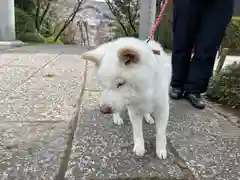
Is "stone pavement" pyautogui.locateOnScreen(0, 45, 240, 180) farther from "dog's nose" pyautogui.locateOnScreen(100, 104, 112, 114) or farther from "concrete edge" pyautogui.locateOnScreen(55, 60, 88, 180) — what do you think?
"dog's nose" pyautogui.locateOnScreen(100, 104, 112, 114)

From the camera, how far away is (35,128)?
192cm

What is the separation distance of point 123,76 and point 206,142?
2.77ft

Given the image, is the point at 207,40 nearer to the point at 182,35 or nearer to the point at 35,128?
the point at 182,35

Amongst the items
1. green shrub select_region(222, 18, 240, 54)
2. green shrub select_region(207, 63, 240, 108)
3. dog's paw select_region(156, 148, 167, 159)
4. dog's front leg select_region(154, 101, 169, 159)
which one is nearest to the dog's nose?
dog's front leg select_region(154, 101, 169, 159)

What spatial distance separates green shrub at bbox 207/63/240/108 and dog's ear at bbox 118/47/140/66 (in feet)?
5.78

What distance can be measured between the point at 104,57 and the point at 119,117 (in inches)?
31.8

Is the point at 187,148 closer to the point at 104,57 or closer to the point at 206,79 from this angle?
the point at 104,57

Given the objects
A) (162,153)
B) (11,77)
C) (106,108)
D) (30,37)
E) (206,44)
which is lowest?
(30,37)

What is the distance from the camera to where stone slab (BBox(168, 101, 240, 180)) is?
148 centimetres

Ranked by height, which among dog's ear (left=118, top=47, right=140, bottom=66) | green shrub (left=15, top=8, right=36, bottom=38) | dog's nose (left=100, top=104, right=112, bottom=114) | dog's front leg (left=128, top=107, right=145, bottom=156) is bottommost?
green shrub (left=15, top=8, right=36, bottom=38)

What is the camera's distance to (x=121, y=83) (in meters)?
1.34

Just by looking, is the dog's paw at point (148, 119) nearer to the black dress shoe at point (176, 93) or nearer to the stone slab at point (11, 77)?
the black dress shoe at point (176, 93)

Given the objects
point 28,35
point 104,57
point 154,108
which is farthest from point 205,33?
point 28,35

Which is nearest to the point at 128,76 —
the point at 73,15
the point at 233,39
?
the point at 233,39
